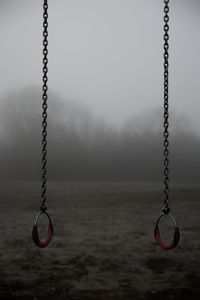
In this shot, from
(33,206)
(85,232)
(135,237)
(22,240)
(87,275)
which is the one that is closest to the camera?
(87,275)

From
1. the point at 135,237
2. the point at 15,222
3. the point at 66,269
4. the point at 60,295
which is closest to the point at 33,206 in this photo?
the point at 15,222

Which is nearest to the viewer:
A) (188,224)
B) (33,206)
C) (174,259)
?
(174,259)

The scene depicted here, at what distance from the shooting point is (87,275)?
459 centimetres

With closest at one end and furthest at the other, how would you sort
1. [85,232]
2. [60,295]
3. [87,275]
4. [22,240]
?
[60,295] → [87,275] → [22,240] → [85,232]

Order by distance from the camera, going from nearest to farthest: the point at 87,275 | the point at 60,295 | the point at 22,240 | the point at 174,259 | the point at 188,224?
the point at 60,295 → the point at 87,275 → the point at 174,259 → the point at 22,240 → the point at 188,224

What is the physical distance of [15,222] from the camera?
27.9ft

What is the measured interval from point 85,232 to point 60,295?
3.55 m

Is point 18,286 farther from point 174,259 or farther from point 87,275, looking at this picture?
point 174,259

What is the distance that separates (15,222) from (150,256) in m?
3.88

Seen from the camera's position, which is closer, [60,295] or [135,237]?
[60,295]

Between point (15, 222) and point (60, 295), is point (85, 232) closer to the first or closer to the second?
point (15, 222)

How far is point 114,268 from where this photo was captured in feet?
16.1

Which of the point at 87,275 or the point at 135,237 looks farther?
the point at 135,237

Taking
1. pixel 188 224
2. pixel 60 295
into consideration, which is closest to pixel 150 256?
pixel 60 295
